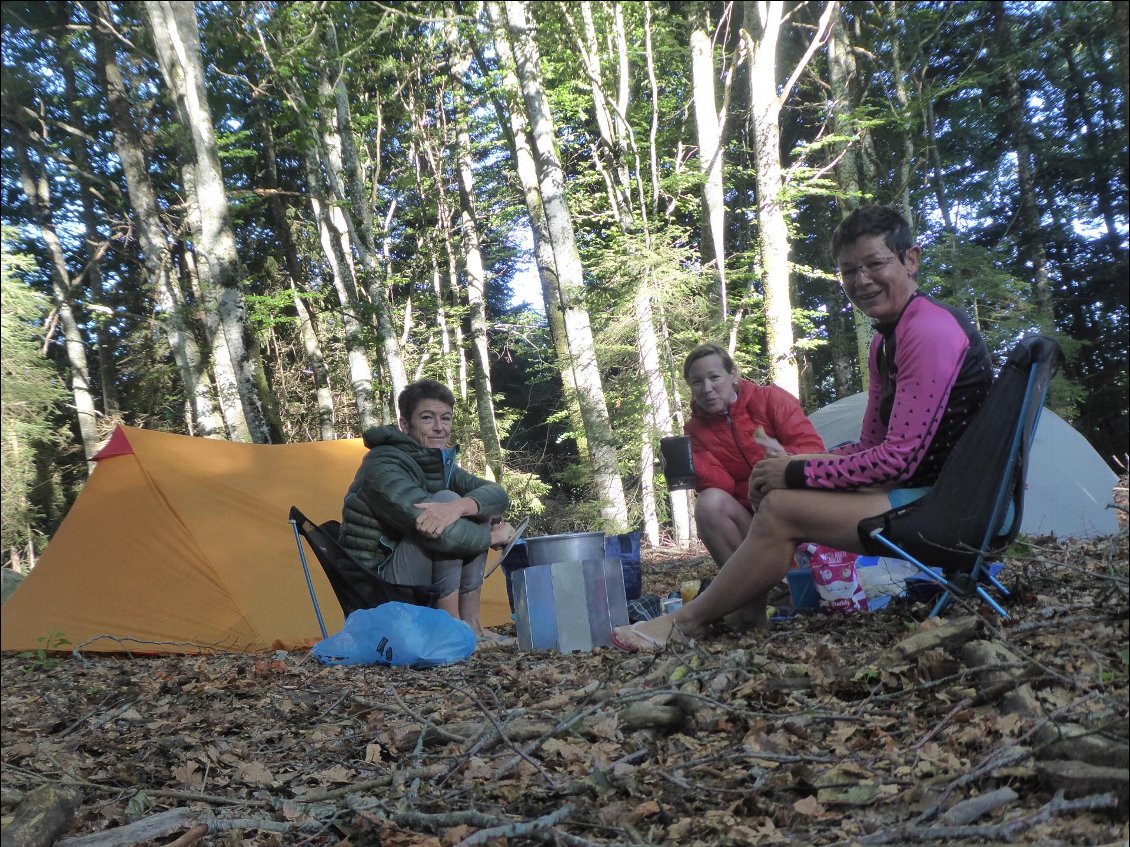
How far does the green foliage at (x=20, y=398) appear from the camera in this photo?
1716cm

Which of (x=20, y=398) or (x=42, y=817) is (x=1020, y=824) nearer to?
(x=42, y=817)

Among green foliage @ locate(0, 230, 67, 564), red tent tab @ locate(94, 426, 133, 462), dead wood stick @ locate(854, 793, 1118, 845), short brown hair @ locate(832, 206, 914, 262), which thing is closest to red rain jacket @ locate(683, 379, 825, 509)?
short brown hair @ locate(832, 206, 914, 262)

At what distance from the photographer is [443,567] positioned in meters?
4.55

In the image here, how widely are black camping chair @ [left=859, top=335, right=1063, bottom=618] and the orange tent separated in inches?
155

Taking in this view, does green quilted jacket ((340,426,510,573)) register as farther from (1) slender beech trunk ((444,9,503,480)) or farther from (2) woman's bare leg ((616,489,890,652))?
(1) slender beech trunk ((444,9,503,480))

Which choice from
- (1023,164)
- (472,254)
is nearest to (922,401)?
(472,254)

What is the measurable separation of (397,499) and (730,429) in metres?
1.62

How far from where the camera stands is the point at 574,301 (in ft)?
29.6

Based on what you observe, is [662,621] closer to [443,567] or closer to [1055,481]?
[443,567]

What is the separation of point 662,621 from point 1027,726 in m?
1.79

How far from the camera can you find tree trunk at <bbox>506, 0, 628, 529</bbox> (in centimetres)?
910

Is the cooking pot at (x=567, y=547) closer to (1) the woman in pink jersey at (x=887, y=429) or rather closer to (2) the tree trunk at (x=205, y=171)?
(1) the woman in pink jersey at (x=887, y=429)

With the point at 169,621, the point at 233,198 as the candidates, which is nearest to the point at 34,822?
the point at 169,621

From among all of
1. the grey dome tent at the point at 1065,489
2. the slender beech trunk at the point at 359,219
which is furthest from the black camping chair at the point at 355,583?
the slender beech trunk at the point at 359,219
